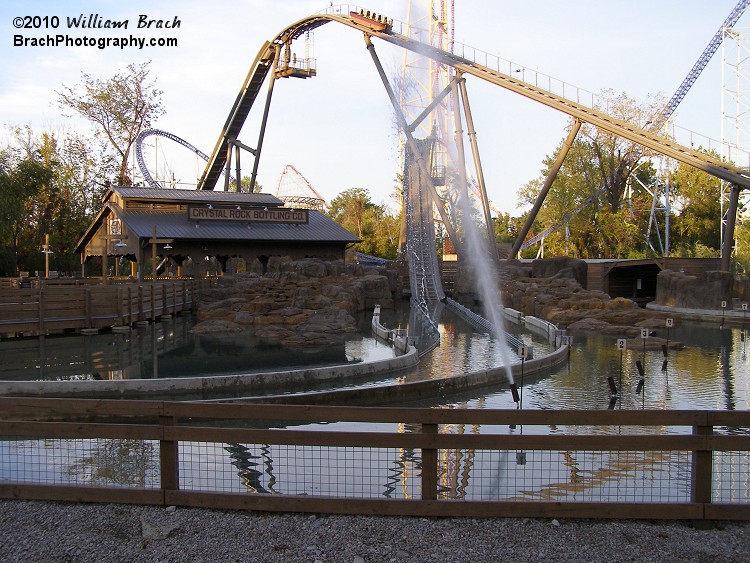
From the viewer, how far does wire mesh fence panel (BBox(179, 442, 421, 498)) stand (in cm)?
633

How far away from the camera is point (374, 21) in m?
34.8

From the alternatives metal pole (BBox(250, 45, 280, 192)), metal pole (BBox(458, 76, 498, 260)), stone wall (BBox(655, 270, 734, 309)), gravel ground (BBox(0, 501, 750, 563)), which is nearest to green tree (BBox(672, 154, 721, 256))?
metal pole (BBox(458, 76, 498, 260))

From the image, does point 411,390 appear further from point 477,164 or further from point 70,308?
point 477,164

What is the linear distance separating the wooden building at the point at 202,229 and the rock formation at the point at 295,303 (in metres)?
4.37

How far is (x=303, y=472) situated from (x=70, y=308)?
15.0 metres

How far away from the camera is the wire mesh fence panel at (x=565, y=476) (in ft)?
20.6

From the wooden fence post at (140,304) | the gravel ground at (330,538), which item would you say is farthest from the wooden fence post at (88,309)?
the gravel ground at (330,538)

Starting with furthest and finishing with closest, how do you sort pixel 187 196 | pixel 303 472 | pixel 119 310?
pixel 187 196 → pixel 119 310 → pixel 303 472

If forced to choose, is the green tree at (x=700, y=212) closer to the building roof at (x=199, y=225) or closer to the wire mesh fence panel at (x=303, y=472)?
the building roof at (x=199, y=225)

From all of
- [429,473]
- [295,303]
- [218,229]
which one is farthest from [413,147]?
[429,473]

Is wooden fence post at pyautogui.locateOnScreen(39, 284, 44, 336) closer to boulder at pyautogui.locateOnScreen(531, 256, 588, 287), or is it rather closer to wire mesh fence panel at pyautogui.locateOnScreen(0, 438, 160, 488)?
wire mesh fence panel at pyautogui.locateOnScreen(0, 438, 160, 488)

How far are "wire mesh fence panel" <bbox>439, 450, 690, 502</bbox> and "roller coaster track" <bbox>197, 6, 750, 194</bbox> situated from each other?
76.4 ft

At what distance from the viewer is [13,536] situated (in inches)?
183

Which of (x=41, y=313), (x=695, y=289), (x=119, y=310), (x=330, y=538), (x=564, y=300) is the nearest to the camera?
(x=330, y=538)
